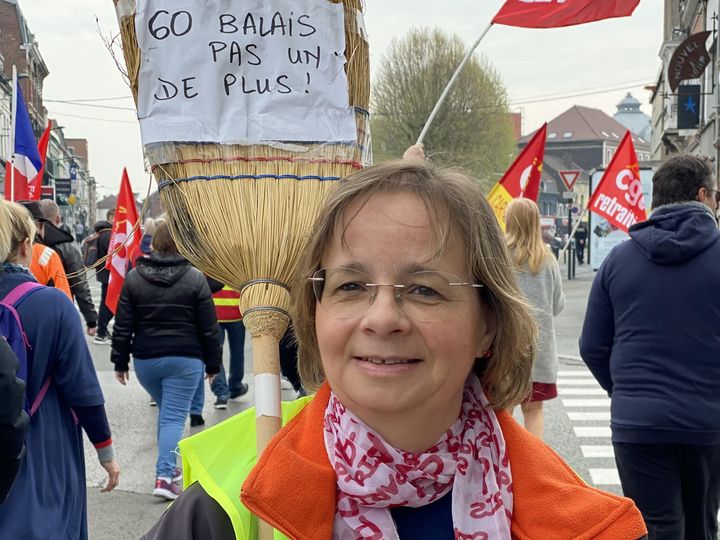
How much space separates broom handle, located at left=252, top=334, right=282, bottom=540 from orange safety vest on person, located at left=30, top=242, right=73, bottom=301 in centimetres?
473

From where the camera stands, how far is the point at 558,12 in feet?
19.8

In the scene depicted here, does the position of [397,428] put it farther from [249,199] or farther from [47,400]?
[47,400]

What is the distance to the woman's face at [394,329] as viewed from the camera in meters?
1.71

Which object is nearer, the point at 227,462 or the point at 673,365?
the point at 227,462

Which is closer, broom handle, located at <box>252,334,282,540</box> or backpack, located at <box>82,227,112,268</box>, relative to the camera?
broom handle, located at <box>252,334,282,540</box>

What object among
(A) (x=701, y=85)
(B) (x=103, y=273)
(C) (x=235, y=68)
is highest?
(A) (x=701, y=85)

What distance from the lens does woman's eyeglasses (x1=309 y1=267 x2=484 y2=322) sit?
1.72 meters

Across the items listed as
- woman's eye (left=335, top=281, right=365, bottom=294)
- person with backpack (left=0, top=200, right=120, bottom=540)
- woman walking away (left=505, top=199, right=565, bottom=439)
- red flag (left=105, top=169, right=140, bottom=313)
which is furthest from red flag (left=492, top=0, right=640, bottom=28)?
red flag (left=105, top=169, right=140, bottom=313)

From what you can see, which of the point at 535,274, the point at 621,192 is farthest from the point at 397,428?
the point at 621,192

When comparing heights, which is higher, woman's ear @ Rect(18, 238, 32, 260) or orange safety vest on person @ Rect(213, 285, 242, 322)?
woman's ear @ Rect(18, 238, 32, 260)

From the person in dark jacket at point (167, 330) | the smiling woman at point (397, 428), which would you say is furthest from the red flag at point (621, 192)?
the smiling woman at point (397, 428)

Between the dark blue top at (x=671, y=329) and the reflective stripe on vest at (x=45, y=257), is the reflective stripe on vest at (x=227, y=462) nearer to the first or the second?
the dark blue top at (x=671, y=329)

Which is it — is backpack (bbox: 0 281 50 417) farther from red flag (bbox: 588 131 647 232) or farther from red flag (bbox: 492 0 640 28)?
red flag (bbox: 588 131 647 232)

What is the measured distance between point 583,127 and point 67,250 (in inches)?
4467
